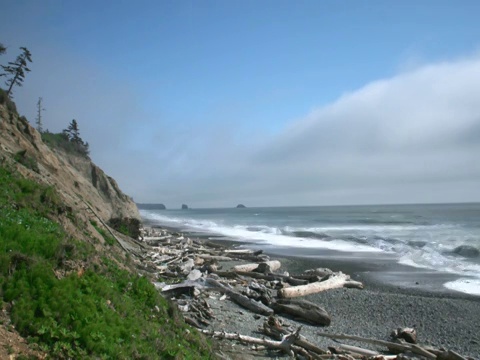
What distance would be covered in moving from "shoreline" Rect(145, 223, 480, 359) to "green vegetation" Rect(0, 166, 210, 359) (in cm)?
251

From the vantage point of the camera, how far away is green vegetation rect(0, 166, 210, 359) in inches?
188

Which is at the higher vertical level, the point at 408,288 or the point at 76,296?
the point at 76,296

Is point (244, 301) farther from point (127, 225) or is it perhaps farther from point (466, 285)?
point (466, 285)

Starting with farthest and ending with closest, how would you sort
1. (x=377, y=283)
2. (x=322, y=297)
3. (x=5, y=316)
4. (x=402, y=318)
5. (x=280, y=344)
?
1. (x=377, y=283)
2. (x=322, y=297)
3. (x=402, y=318)
4. (x=280, y=344)
5. (x=5, y=316)

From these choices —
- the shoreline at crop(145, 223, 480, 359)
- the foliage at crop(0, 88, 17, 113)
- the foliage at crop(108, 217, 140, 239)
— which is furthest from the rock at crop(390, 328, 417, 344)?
the foliage at crop(0, 88, 17, 113)

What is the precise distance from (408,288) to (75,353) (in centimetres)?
1796

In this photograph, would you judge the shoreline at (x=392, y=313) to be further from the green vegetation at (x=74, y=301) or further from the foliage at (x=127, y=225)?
the foliage at (x=127, y=225)

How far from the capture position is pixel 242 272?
18.5 meters

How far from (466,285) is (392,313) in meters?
8.11

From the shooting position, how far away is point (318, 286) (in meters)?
16.6

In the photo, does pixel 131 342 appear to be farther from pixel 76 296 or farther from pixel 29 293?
pixel 29 293

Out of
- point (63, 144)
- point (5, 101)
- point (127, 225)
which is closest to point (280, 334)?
point (127, 225)

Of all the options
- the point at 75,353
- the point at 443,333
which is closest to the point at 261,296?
the point at 443,333

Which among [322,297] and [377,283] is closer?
[322,297]
